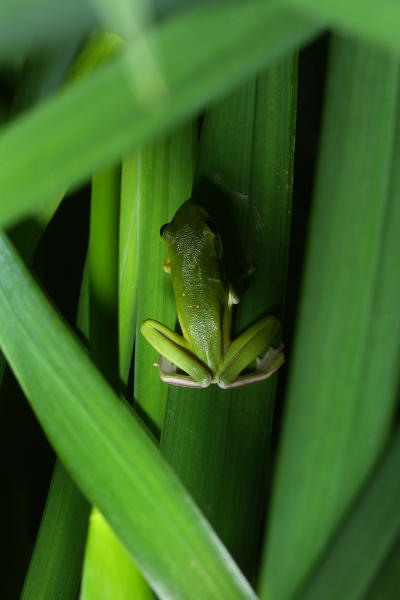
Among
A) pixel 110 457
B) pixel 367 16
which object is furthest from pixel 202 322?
pixel 367 16

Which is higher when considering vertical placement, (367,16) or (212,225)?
(367,16)

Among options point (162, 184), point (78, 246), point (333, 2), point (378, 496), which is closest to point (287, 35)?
point (333, 2)

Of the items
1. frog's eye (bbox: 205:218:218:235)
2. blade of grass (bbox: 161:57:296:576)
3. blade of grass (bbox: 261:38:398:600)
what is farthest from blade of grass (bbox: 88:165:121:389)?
blade of grass (bbox: 261:38:398:600)

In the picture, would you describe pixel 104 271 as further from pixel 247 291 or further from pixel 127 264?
pixel 247 291

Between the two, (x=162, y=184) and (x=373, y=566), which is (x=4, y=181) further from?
(x=162, y=184)

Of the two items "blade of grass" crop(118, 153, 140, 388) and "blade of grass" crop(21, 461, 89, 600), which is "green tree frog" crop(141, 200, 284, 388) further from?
"blade of grass" crop(21, 461, 89, 600)

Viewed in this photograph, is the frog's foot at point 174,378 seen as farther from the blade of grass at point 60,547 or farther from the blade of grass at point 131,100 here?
the blade of grass at point 131,100
